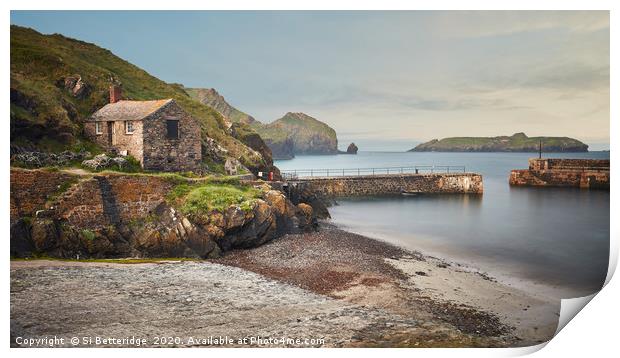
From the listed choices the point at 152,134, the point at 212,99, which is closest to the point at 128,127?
the point at 152,134

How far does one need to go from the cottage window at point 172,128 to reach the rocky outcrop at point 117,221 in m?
3.05

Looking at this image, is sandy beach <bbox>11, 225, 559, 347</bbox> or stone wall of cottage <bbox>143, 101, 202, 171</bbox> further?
stone wall of cottage <bbox>143, 101, 202, 171</bbox>

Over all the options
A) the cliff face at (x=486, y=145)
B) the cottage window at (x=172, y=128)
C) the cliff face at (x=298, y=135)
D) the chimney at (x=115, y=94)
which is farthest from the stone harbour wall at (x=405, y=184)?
the cliff face at (x=486, y=145)

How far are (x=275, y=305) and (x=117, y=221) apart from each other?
6.56m

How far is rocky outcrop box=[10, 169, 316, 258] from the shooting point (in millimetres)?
11773

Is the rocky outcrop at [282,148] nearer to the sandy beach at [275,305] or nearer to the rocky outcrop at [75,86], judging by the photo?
the rocky outcrop at [75,86]

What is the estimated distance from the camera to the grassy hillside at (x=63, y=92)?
598 inches

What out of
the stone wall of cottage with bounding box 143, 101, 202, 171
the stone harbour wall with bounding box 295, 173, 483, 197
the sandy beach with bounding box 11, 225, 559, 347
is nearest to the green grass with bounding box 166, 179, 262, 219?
the sandy beach with bounding box 11, 225, 559, 347

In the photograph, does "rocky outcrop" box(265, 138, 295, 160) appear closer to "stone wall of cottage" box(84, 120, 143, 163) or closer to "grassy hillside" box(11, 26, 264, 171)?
"grassy hillside" box(11, 26, 264, 171)

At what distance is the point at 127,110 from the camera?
59.0 ft

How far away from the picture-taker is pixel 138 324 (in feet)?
27.0

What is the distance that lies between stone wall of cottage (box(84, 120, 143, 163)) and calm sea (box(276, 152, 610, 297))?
988cm

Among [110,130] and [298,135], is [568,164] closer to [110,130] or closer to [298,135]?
[110,130]
